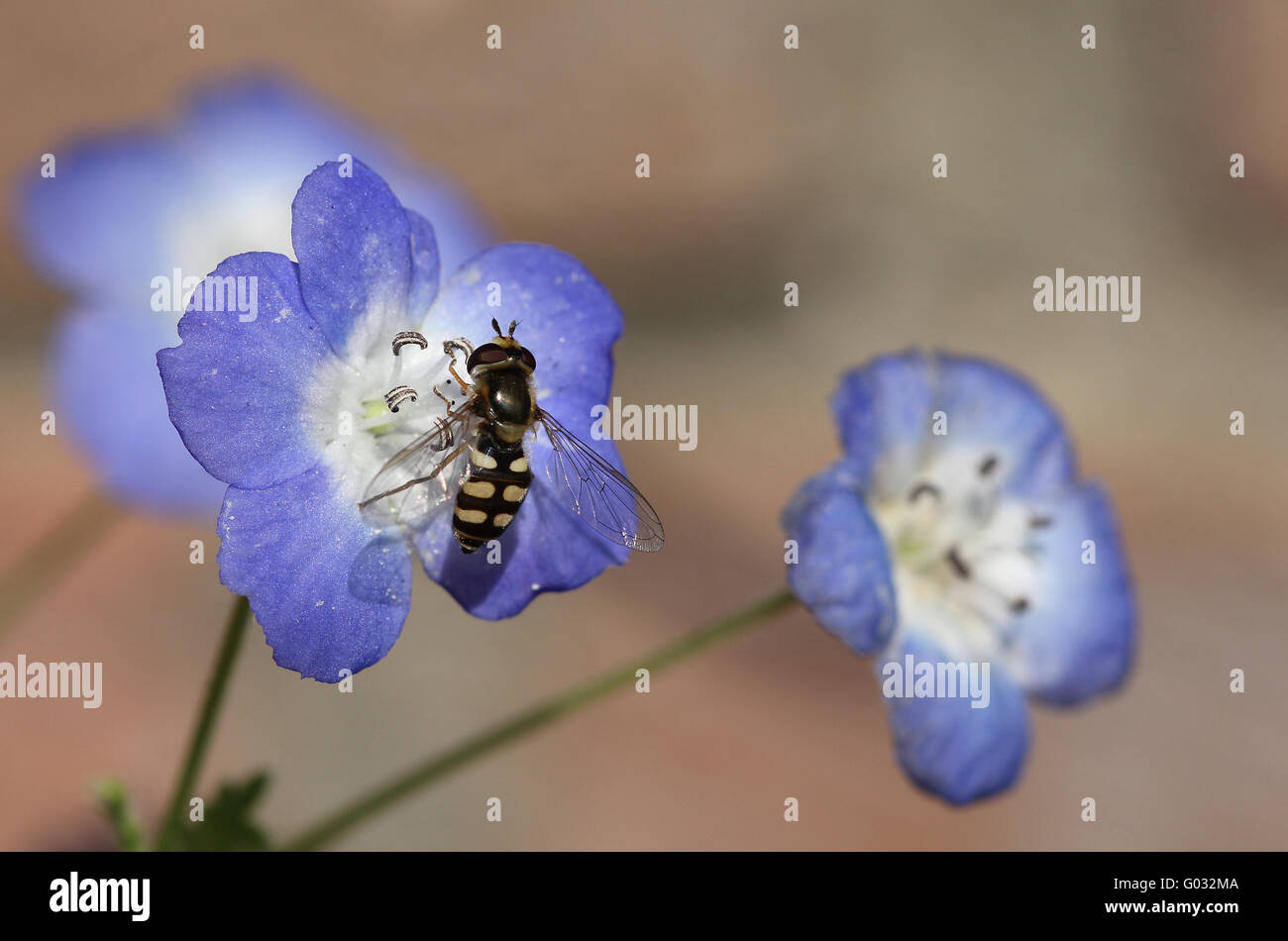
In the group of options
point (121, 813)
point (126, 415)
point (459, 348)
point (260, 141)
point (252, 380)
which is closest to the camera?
point (252, 380)

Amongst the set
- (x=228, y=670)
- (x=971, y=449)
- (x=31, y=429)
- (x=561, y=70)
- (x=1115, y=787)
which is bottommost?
(x=1115, y=787)

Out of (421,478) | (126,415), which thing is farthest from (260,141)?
(421,478)

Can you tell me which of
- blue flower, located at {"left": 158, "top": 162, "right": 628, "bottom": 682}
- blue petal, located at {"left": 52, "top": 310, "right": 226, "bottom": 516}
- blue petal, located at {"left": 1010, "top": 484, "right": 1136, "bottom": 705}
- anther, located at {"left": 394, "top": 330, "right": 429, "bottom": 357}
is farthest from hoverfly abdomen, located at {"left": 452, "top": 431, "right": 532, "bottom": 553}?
blue petal, located at {"left": 52, "top": 310, "right": 226, "bottom": 516}

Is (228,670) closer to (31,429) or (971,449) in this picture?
(971,449)

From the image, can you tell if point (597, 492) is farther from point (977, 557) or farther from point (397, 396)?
point (977, 557)

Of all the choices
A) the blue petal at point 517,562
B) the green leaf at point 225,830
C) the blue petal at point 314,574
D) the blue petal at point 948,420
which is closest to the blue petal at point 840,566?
the blue petal at point 948,420

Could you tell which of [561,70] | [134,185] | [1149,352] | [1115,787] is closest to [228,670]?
[134,185]
